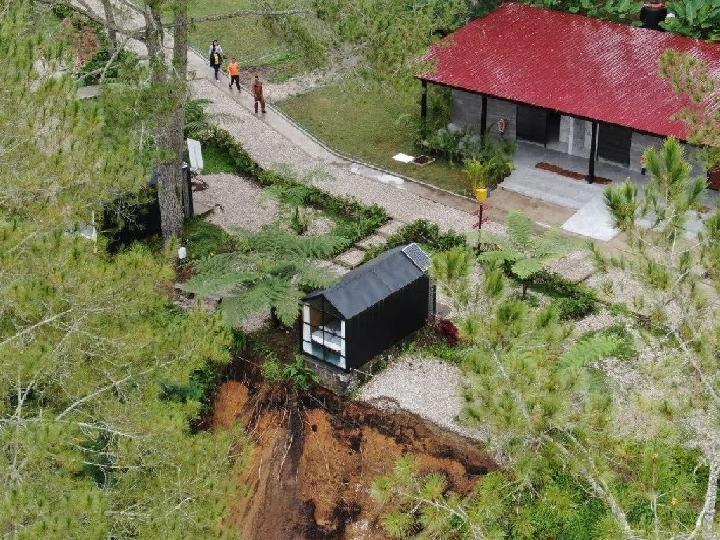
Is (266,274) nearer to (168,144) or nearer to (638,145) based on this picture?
(168,144)

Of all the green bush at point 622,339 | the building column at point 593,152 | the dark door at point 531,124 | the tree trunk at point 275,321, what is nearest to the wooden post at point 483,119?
the dark door at point 531,124

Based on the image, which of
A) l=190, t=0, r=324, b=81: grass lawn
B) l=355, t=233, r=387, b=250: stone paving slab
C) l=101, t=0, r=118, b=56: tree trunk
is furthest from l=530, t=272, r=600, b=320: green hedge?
l=190, t=0, r=324, b=81: grass lawn

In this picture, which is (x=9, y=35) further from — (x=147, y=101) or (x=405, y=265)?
(x=405, y=265)

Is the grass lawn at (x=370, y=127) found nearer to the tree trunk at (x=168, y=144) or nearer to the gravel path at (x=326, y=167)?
the gravel path at (x=326, y=167)

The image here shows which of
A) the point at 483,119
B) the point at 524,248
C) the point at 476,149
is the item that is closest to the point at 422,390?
the point at 524,248

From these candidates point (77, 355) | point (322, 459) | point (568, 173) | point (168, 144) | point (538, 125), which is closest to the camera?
point (77, 355)

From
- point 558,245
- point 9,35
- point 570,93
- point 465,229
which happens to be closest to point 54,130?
point 9,35

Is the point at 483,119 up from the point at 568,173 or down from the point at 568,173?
up
